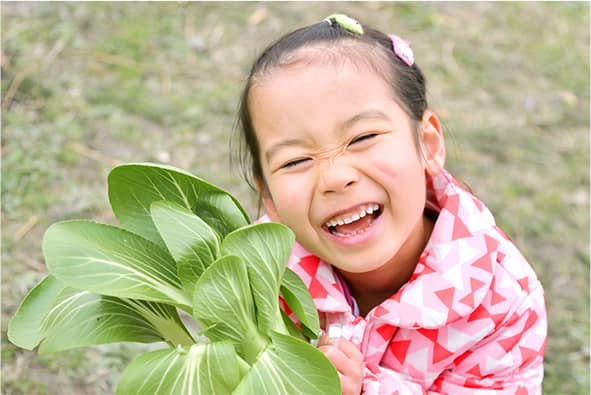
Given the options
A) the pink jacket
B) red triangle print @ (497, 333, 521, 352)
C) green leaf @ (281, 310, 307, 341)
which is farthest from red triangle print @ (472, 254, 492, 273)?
green leaf @ (281, 310, 307, 341)

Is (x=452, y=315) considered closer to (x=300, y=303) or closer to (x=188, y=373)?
(x=300, y=303)

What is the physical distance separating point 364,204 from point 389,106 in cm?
17

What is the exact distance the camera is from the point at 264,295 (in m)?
1.06

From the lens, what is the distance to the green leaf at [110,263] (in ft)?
3.33

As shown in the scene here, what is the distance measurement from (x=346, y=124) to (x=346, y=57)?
0.11 meters

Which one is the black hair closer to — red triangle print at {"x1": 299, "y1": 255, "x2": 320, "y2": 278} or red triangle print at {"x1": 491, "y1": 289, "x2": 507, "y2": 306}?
red triangle print at {"x1": 299, "y1": 255, "x2": 320, "y2": 278}

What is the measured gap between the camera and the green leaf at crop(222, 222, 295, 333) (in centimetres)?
103

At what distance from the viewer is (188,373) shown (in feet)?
3.26

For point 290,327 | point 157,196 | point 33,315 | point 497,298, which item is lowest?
point 497,298

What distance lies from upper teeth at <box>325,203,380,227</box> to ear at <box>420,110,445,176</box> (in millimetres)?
194

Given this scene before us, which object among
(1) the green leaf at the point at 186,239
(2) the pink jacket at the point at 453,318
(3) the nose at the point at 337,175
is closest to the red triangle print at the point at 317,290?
(2) the pink jacket at the point at 453,318

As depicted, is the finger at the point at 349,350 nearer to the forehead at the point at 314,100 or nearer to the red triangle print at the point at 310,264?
the red triangle print at the point at 310,264

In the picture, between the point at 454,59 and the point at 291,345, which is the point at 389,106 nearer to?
the point at 291,345

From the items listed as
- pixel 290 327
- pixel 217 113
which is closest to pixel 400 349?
pixel 290 327
